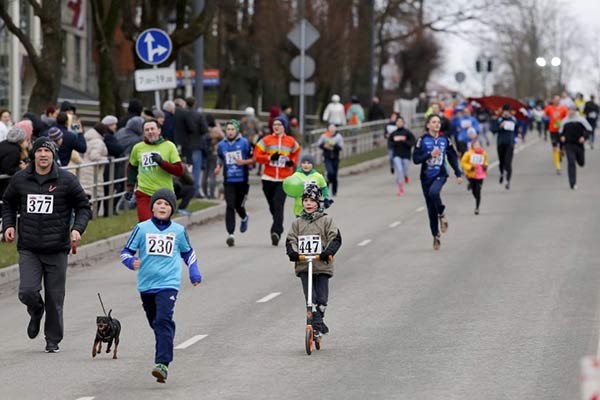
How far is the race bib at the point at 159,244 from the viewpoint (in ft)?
38.8

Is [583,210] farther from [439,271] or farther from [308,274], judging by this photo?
[308,274]

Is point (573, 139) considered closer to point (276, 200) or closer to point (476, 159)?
point (476, 159)

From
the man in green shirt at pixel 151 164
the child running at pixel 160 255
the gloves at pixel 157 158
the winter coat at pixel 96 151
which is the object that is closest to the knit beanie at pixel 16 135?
the man in green shirt at pixel 151 164

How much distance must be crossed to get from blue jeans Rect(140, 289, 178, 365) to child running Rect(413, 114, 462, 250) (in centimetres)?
973

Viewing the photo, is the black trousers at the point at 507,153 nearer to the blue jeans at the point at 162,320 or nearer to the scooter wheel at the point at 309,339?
the scooter wheel at the point at 309,339

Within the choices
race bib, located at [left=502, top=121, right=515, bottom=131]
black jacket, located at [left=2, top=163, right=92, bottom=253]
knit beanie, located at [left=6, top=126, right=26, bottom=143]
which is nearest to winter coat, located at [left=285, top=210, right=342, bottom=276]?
black jacket, located at [left=2, top=163, right=92, bottom=253]

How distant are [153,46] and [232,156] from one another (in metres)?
4.72

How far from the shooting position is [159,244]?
11836 mm

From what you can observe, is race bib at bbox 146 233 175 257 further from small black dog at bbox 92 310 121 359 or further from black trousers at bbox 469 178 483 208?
black trousers at bbox 469 178 483 208

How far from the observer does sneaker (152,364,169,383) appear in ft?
37.0

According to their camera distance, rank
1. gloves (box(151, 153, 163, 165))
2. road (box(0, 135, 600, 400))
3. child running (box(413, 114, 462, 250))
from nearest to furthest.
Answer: road (box(0, 135, 600, 400)), gloves (box(151, 153, 163, 165)), child running (box(413, 114, 462, 250))

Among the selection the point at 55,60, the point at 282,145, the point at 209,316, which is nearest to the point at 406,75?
the point at 55,60

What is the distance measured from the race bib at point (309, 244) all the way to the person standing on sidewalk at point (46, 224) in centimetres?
175

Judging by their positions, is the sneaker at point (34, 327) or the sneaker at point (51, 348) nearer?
the sneaker at point (51, 348)
